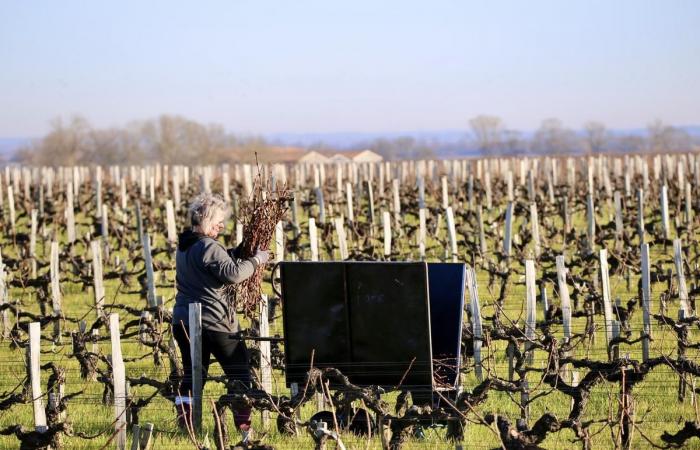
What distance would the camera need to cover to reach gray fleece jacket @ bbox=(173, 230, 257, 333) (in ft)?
23.5

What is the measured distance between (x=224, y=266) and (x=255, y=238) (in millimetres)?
479

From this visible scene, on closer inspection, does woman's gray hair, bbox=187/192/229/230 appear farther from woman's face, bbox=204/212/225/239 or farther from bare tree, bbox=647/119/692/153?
bare tree, bbox=647/119/692/153

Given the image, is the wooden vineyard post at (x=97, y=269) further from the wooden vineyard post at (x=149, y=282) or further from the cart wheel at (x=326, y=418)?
the cart wheel at (x=326, y=418)

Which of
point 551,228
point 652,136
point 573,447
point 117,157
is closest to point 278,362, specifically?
point 573,447

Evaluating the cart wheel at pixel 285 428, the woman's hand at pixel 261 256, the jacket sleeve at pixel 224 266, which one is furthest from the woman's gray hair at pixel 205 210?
the cart wheel at pixel 285 428

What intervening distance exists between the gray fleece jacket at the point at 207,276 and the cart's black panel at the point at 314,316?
0.54 meters

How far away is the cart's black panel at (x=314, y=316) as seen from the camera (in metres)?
6.64

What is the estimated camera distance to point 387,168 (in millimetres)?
48219

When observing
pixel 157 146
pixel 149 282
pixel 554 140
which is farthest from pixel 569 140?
pixel 149 282

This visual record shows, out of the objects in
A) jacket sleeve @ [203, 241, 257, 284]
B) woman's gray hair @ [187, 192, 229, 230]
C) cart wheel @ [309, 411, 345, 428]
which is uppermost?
woman's gray hair @ [187, 192, 229, 230]

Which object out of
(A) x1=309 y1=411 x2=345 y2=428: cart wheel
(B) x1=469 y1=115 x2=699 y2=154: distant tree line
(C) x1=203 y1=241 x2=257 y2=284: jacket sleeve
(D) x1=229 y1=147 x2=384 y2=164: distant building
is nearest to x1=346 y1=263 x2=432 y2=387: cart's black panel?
(A) x1=309 y1=411 x2=345 y2=428: cart wheel

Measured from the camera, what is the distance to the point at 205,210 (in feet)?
23.7

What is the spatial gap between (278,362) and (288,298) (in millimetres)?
2266

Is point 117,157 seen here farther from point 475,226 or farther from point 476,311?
point 476,311
